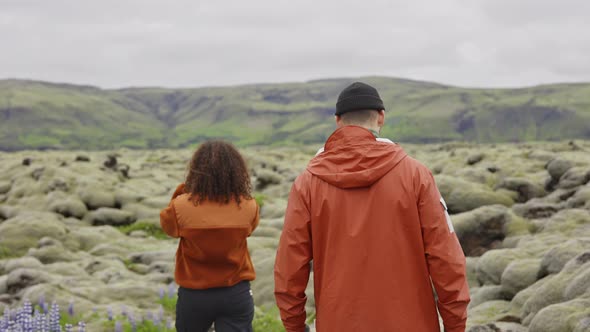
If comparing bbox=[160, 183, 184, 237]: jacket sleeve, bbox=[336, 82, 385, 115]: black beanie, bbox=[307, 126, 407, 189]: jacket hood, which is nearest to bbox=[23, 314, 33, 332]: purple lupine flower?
bbox=[160, 183, 184, 237]: jacket sleeve

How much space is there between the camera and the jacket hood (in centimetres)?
552

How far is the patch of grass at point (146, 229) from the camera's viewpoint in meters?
31.6

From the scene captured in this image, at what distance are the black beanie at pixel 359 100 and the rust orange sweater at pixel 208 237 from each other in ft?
8.47

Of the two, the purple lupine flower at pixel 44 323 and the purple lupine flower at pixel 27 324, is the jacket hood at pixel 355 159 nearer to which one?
the purple lupine flower at pixel 27 324

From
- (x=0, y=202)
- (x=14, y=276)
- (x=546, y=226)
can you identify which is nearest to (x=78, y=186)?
(x=0, y=202)

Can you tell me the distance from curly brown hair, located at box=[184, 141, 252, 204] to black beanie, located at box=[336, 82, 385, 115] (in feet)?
8.00

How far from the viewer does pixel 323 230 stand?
5797 millimetres

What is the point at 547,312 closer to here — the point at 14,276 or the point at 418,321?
the point at 418,321

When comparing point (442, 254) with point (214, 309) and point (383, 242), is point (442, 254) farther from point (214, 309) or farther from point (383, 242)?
point (214, 309)

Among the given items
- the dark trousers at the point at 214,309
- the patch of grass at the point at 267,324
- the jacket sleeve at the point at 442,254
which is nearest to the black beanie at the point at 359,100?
the jacket sleeve at the point at 442,254

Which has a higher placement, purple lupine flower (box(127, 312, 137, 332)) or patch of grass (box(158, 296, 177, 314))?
purple lupine flower (box(127, 312, 137, 332))

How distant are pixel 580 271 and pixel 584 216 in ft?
30.2

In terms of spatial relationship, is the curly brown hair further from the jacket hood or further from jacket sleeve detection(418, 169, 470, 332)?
jacket sleeve detection(418, 169, 470, 332)

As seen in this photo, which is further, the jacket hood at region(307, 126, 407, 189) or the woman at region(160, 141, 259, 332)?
the woman at region(160, 141, 259, 332)
